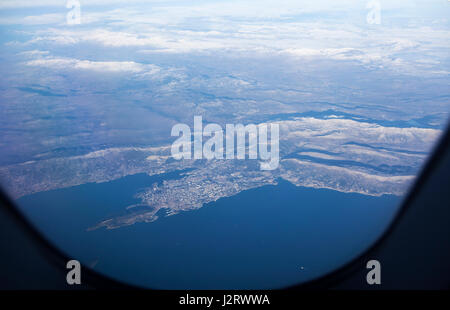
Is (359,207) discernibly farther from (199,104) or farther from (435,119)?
(199,104)

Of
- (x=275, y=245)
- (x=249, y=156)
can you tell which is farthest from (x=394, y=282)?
(x=249, y=156)

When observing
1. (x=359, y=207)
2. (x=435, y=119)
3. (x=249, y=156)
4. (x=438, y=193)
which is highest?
(x=435, y=119)

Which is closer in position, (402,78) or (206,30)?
(402,78)

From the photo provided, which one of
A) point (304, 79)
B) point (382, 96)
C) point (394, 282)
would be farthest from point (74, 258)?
point (304, 79)

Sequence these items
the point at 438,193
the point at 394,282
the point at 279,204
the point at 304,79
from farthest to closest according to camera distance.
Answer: the point at 304,79
the point at 279,204
the point at 394,282
the point at 438,193

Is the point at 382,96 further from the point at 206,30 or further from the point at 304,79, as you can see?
the point at 206,30
